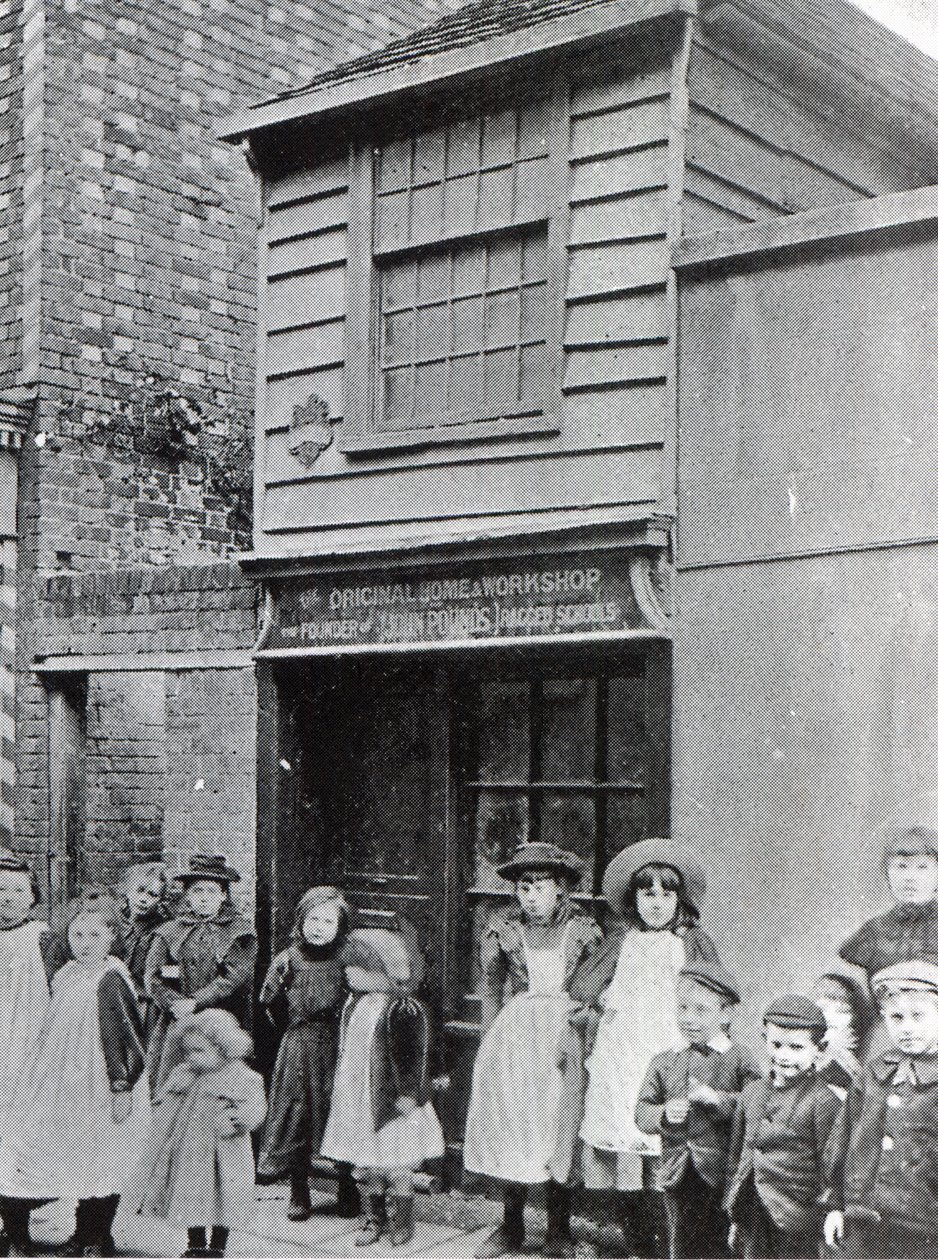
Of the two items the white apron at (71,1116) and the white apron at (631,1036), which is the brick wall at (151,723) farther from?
the white apron at (631,1036)

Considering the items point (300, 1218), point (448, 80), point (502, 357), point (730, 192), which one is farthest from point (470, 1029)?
point (448, 80)

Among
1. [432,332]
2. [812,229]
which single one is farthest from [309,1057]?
[812,229]

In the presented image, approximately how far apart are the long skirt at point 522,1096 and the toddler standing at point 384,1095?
0.27 metres

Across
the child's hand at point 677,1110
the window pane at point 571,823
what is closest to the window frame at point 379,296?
the window pane at point 571,823

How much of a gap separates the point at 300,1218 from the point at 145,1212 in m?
0.87

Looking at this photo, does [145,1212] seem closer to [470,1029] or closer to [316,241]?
[470,1029]

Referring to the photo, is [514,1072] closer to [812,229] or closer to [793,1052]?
[793,1052]

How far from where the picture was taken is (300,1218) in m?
6.78

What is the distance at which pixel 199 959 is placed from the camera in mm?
6723

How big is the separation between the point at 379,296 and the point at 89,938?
344 centimetres

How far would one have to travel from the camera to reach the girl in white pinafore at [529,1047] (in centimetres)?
612

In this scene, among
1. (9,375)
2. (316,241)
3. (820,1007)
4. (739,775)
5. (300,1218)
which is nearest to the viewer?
(820,1007)

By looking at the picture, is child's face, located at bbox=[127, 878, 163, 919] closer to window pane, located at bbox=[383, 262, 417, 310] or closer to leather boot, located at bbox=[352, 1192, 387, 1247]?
leather boot, located at bbox=[352, 1192, 387, 1247]

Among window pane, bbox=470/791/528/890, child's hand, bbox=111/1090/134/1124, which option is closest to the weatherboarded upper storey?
window pane, bbox=470/791/528/890
